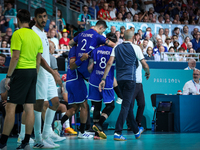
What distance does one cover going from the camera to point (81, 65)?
6.72m

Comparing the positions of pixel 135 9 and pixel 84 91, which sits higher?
pixel 135 9

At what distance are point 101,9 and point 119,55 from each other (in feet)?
31.9

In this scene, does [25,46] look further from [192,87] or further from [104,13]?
[104,13]

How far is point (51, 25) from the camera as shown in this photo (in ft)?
44.8

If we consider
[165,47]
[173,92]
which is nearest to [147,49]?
[165,47]

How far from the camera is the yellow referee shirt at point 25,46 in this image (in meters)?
4.35

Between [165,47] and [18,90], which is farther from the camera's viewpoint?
[165,47]

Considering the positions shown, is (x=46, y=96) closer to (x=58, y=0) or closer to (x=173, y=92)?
(x=173, y=92)

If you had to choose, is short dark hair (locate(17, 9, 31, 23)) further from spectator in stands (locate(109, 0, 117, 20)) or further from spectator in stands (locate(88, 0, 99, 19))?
spectator in stands (locate(109, 0, 117, 20))

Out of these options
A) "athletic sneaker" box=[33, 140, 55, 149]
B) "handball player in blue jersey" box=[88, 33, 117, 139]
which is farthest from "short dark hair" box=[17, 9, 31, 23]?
"handball player in blue jersey" box=[88, 33, 117, 139]

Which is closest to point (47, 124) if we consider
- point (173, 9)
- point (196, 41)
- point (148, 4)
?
point (196, 41)

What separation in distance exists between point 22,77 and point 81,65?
8.14 ft

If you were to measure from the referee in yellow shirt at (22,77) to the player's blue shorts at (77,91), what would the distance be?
2209mm

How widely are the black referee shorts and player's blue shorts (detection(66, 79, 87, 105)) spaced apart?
7.46ft
